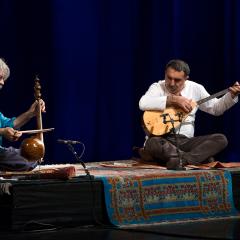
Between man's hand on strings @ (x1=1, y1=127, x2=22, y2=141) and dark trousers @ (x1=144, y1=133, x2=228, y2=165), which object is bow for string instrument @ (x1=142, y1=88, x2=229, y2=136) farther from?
man's hand on strings @ (x1=1, y1=127, x2=22, y2=141)

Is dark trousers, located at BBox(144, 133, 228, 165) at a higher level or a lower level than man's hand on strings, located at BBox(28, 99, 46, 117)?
lower

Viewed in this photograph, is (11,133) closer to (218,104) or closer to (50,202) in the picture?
(50,202)

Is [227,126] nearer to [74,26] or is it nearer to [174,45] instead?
[174,45]

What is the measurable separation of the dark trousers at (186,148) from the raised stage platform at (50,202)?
1.12m

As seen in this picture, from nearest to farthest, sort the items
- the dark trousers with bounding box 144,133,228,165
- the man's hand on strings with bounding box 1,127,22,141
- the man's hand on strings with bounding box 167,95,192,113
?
the man's hand on strings with bounding box 1,127,22,141 → the dark trousers with bounding box 144,133,228,165 → the man's hand on strings with bounding box 167,95,192,113

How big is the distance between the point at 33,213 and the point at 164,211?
0.95m

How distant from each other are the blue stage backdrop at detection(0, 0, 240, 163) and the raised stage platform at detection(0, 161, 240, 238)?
185cm

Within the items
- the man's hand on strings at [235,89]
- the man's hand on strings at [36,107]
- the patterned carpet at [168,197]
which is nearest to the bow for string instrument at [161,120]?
the man's hand on strings at [235,89]

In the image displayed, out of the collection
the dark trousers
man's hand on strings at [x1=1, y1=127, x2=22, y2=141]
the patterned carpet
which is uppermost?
man's hand on strings at [x1=1, y1=127, x2=22, y2=141]

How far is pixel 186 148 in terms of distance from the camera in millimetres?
6480

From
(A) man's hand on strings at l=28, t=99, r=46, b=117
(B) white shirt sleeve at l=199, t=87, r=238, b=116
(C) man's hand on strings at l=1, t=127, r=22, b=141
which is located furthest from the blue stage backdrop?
(C) man's hand on strings at l=1, t=127, r=22, b=141

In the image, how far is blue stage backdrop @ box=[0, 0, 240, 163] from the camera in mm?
6887

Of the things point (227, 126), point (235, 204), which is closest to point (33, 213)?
point (235, 204)

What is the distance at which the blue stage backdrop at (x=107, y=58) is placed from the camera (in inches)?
271
